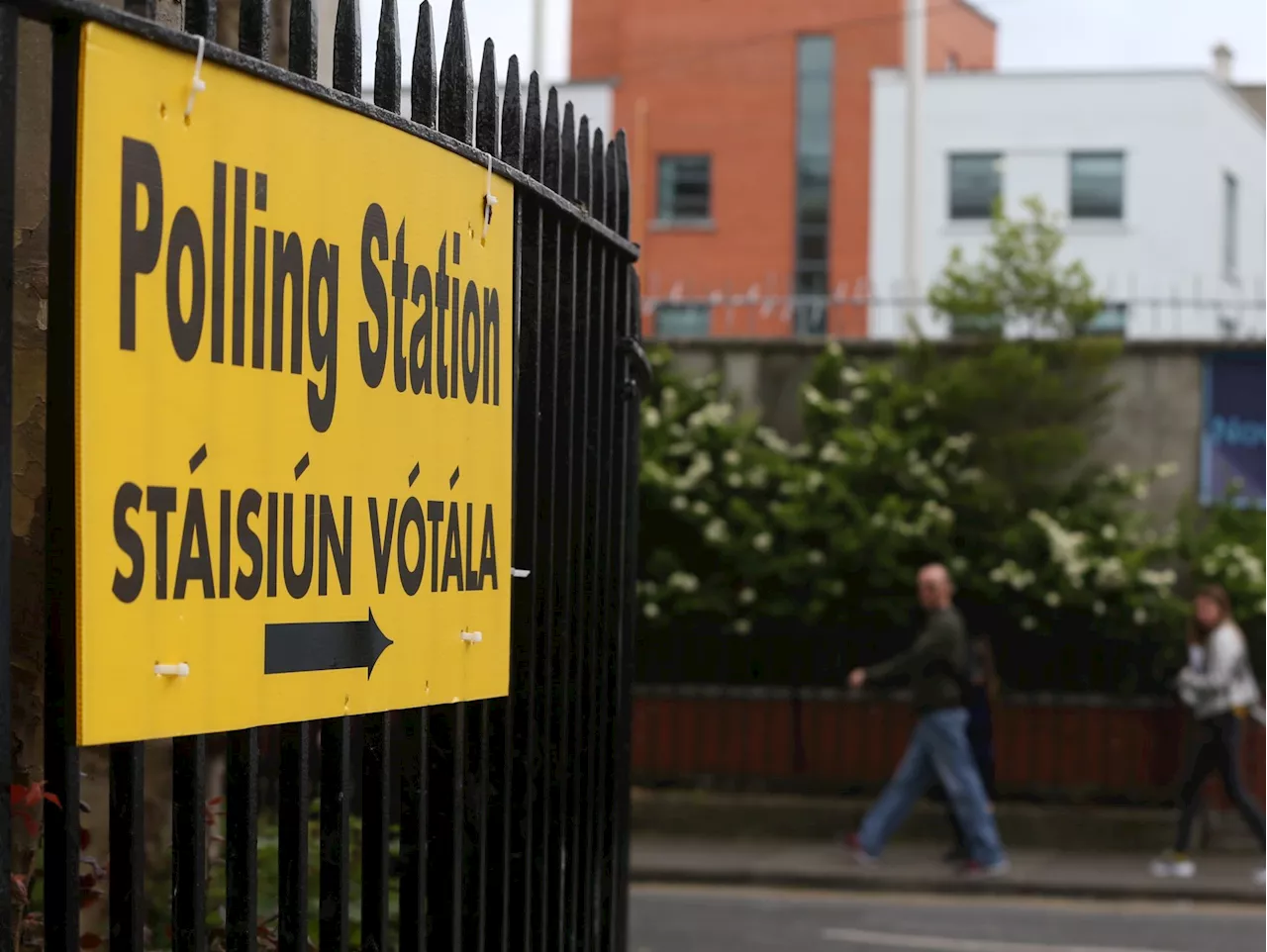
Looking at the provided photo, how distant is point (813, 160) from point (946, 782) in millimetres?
34536

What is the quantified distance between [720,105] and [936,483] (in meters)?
33.7

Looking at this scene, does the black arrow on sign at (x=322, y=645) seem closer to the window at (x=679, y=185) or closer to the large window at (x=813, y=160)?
the large window at (x=813, y=160)

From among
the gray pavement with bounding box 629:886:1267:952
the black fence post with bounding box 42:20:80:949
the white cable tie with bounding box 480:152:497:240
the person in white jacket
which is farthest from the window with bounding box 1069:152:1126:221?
the black fence post with bounding box 42:20:80:949

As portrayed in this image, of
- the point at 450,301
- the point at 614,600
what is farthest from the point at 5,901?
the point at 614,600

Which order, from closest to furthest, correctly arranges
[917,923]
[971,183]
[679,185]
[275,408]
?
1. [275,408]
2. [917,923]
3. [971,183]
4. [679,185]

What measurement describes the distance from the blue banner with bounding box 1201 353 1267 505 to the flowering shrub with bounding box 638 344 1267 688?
345 mm

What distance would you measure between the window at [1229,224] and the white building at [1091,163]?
0.14 feet

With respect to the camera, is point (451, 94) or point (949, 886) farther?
point (949, 886)

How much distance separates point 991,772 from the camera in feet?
41.7

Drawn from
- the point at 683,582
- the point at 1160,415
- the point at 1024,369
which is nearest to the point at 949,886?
the point at 683,582

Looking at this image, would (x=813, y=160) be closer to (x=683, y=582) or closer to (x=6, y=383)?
(x=683, y=582)

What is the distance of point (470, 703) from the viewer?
3445mm

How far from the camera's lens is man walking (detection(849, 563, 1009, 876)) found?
11.6 m

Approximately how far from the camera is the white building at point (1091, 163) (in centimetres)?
4062
